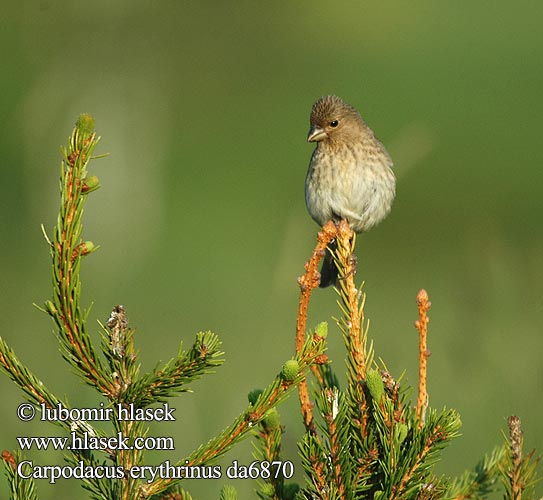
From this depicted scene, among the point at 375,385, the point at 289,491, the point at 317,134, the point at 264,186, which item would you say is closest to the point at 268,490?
the point at 289,491

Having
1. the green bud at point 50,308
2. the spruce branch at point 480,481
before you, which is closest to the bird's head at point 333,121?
the spruce branch at point 480,481

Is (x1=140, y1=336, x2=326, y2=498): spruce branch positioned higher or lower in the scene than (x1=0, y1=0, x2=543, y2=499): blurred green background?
lower

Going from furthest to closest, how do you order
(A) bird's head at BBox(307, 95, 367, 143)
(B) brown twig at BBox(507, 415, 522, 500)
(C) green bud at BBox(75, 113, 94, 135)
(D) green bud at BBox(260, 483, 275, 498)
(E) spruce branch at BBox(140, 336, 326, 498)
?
(A) bird's head at BBox(307, 95, 367, 143)
(D) green bud at BBox(260, 483, 275, 498)
(B) brown twig at BBox(507, 415, 522, 500)
(E) spruce branch at BBox(140, 336, 326, 498)
(C) green bud at BBox(75, 113, 94, 135)

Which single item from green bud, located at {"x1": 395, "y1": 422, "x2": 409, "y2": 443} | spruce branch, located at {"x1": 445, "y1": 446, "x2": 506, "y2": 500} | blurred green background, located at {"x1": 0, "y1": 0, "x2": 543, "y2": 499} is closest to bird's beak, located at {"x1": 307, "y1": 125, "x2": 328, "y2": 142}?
blurred green background, located at {"x1": 0, "y1": 0, "x2": 543, "y2": 499}

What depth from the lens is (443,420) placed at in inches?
86.7

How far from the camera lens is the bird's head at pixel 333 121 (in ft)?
15.0

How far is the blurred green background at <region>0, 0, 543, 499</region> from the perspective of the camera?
414 centimetres

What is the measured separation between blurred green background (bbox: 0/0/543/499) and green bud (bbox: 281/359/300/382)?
864 mm

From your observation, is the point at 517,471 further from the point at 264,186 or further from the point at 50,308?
the point at 264,186

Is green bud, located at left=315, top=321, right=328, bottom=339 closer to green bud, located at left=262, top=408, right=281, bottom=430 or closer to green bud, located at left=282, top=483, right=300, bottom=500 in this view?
green bud, located at left=262, top=408, right=281, bottom=430

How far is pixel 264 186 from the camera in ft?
40.1

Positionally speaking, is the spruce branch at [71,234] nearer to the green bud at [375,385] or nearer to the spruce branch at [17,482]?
the spruce branch at [17,482]

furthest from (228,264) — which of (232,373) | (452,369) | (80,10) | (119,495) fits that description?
A: (119,495)

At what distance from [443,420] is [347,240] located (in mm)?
769
